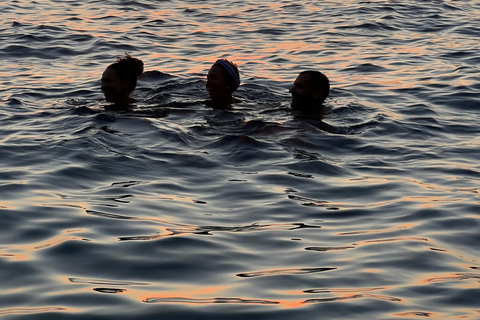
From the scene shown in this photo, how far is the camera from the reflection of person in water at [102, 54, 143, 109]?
11.3 meters

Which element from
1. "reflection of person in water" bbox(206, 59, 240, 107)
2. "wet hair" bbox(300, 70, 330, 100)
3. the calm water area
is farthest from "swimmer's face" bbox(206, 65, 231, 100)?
"wet hair" bbox(300, 70, 330, 100)

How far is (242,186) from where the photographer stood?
779 centimetres

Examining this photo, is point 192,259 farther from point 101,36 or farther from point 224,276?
point 101,36

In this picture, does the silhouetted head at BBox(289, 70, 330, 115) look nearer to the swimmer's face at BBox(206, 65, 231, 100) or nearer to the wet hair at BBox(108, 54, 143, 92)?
the swimmer's face at BBox(206, 65, 231, 100)

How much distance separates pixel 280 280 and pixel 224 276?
0.41 metres

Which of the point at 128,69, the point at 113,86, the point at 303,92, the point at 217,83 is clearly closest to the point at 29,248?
the point at 113,86

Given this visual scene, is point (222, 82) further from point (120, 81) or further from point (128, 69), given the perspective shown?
point (120, 81)

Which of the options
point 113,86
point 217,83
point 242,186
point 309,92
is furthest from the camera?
point 217,83

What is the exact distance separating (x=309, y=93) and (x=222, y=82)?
1.41 metres

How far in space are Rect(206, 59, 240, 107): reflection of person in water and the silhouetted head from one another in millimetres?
1063

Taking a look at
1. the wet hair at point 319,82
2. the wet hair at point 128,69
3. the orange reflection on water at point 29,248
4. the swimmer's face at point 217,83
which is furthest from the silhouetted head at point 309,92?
the orange reflection on water at point 29,248

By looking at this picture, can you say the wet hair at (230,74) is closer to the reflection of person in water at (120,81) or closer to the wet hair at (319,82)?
the wet hair at (319,82)

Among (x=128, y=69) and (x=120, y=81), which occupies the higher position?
(x=128, y=69)

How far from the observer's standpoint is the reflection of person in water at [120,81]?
11.3m
